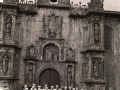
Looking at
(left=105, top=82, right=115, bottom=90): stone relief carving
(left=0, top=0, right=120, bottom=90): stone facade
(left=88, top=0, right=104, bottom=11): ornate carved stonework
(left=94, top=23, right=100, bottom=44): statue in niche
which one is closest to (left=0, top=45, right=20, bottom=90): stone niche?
(left=0, top=0, right=120, bottom=90): stone facade

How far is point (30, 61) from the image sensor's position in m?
15.9

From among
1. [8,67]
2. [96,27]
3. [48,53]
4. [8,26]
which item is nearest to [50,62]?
[48,53]

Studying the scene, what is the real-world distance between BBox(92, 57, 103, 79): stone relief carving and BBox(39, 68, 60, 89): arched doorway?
2.96m

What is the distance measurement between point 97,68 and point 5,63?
23.2 feet

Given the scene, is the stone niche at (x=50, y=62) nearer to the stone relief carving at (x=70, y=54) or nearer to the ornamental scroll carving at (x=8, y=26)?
the stone relief carving at (x=70, y=54)

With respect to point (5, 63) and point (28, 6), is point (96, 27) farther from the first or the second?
point (5, 63)

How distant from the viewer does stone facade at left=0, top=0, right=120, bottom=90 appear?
50.4 ft

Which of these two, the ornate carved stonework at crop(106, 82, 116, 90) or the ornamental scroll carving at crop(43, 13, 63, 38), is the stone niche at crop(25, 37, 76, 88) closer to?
the ornamental scroll carving at crop(43, 13, 63, 38)

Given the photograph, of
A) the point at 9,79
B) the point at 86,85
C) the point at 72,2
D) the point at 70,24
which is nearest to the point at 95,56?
the point at 86,85

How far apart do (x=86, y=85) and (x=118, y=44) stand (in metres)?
4.80

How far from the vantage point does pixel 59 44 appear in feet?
54.3

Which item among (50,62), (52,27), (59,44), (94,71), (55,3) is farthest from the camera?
(55,3)

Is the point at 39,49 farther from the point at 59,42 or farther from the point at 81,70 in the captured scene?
the point at 81,70

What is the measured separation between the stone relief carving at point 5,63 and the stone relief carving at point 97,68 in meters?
6.48
